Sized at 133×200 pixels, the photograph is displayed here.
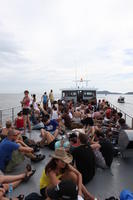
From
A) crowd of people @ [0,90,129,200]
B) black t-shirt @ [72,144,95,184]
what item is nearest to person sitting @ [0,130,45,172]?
crowd of people @ [0,90,129,200]

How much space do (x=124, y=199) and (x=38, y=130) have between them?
19.5 ft

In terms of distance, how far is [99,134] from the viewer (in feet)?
15.6

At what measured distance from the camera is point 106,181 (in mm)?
3604

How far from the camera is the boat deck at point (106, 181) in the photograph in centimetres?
322

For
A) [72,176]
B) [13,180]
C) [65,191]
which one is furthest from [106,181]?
[65,191]

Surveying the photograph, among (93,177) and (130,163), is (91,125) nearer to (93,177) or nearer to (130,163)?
(130,163)

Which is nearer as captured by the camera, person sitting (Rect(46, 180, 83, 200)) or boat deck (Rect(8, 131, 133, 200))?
person sitting (Rect(46, 180, 83, 200))

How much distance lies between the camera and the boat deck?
3225 millimetres

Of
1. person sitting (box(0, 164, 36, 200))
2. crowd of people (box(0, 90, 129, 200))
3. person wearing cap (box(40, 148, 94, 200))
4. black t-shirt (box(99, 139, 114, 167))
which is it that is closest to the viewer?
A: crowd of people (box(0, 90, 129, 200))

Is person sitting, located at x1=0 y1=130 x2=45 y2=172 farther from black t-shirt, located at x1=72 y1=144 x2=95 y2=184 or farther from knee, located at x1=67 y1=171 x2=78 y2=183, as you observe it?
knee, located at x1=67 y1=171 x2=78 y2=183

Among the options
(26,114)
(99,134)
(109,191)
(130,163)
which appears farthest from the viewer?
(26,114)

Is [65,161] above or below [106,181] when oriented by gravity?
above

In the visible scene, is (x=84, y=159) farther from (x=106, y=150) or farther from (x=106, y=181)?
(x=106, y=150)

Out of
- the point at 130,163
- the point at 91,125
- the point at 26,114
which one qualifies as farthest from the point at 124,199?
the point at 26,114
